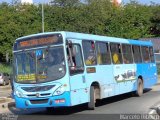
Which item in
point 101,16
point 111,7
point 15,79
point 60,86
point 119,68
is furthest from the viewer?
point 111,7

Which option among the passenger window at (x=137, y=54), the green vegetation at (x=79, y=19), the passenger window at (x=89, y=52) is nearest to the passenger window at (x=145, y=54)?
the passenger window at (x=137, y=54)

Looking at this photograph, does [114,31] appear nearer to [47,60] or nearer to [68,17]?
[68,17]

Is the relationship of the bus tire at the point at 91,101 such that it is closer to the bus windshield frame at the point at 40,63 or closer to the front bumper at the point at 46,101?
the front bumper at the point at 46,101

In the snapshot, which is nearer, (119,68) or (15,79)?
(15,79)

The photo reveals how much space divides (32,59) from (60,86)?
1.48 meters

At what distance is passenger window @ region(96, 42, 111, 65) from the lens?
17938 mm

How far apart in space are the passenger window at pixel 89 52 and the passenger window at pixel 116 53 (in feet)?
6.47

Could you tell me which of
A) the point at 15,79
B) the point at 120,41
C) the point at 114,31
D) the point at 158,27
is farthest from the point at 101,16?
the point at 15,79

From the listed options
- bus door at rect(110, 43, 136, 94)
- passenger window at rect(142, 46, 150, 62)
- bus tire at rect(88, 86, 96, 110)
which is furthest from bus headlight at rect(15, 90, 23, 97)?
passenger window at rect(142, 46, 150, 62)

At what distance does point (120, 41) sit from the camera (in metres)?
20.6

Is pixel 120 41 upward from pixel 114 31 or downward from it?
downward

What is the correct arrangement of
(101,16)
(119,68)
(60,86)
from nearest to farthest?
(60,86), (119,68), (101,16)

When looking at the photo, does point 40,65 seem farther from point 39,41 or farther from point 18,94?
point 18,94

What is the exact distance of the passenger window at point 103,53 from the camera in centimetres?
1794
